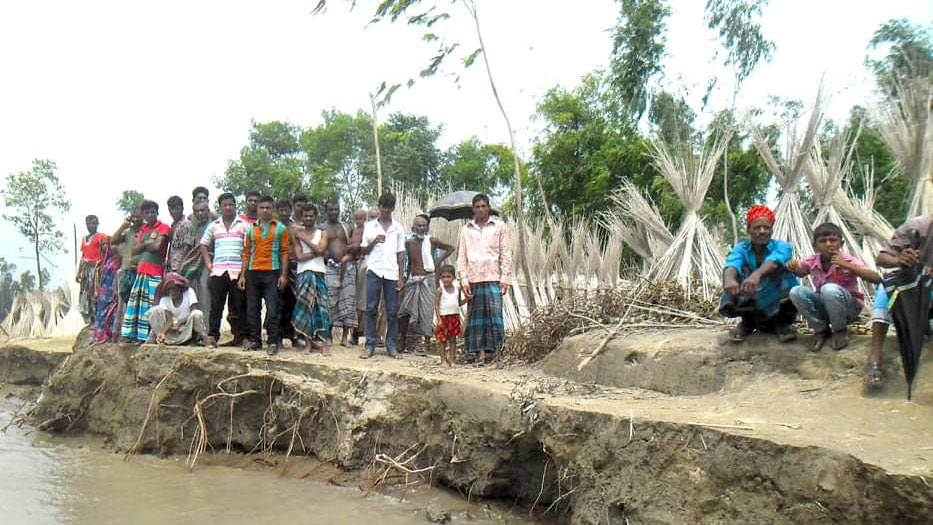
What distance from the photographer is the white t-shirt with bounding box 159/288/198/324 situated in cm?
646

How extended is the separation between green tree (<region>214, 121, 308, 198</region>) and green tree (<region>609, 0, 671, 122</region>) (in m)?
13.1

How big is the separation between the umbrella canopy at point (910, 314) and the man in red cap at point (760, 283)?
79cm

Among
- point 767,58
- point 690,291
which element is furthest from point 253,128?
point 690,291

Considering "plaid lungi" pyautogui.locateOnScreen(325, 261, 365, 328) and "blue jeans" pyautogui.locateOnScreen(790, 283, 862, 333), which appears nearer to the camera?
"blue jeans" pyautogui.locateOnScreen(790, 283, 862, 333)

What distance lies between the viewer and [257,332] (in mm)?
6160

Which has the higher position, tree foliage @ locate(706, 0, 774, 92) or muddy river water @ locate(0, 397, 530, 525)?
tree foliage @ locate(706, 0, 774, 92)

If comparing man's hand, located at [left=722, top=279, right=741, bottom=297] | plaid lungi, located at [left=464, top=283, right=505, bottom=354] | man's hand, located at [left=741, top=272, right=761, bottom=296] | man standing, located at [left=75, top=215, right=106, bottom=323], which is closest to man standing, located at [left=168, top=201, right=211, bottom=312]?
man standing, located at [left=75, top=215, right=106, bottom=323]

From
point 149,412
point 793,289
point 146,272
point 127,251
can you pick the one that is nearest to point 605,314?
point 793,289

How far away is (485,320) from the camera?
5.98 metres

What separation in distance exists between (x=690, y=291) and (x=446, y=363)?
213 centimetres

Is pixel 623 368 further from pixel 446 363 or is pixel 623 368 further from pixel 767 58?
pixel 767 58

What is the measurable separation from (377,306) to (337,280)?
3.91 feet

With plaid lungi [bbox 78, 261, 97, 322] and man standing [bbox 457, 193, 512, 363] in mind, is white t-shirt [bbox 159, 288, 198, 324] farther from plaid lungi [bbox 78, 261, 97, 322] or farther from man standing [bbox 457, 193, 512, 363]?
plaid lungi [bbox 78, 261, 97, 322]

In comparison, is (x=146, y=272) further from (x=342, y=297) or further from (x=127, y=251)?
(x=342, y=297)
